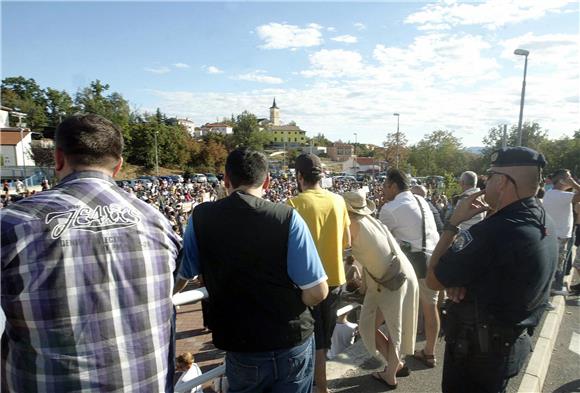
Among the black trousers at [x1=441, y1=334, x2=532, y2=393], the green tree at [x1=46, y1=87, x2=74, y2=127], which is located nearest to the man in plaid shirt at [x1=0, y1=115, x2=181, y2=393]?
the black trousers at [x1=441, y1=334, x2=532, y2=393]

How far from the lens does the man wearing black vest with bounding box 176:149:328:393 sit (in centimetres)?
179

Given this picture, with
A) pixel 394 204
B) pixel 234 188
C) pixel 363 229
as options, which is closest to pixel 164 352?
pixel 234 188

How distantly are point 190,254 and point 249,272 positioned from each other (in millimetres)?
352

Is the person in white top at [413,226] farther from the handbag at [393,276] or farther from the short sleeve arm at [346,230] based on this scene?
the short sleeve arm at [346,230]

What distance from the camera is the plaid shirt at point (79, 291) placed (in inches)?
49.6

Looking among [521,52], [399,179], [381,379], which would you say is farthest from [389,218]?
[521,52]

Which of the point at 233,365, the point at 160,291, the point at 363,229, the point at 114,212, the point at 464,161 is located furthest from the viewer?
the point at 464,161

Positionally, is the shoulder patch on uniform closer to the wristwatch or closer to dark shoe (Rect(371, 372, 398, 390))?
the wristwatch

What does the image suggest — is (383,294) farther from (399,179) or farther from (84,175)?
(84,175)

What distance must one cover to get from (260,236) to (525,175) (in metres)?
1.51

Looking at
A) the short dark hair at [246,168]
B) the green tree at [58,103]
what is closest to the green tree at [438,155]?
the short dark hair at [246,168]

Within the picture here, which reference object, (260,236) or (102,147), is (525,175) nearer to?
(260,236)

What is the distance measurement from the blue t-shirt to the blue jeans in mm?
397

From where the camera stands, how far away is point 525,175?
204 centimetres
